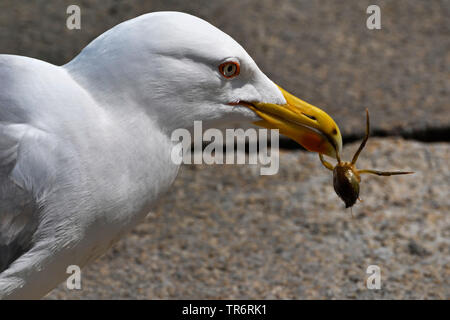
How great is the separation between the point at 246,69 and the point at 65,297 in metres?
1.76

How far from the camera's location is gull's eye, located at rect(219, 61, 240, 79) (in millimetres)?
2452

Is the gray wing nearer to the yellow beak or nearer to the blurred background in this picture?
the yellow beak

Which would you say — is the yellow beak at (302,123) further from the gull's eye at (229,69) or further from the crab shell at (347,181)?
the crab shell at (347,181)

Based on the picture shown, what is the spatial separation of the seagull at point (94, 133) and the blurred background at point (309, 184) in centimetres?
141

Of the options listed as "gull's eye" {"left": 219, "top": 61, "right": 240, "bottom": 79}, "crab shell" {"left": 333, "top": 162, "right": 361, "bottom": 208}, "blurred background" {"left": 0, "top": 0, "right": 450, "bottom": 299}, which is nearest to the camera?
"gull's eye" {"left": 219, "top": 61, "right": 240, "bottom": 79}

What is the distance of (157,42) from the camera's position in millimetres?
2328

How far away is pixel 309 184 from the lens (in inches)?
183

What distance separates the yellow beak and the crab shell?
0.98ft

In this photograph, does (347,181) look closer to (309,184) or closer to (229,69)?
(229,69)

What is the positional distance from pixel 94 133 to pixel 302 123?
2.66 ft

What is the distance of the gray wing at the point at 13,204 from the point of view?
2.26 metres

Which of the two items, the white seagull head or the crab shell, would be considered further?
the crab shell

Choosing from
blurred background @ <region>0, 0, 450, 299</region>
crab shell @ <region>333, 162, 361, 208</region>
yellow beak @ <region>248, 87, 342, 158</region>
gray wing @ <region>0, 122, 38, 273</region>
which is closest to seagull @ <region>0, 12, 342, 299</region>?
gray wing @ <region>0, 122, 38, 273</region>
